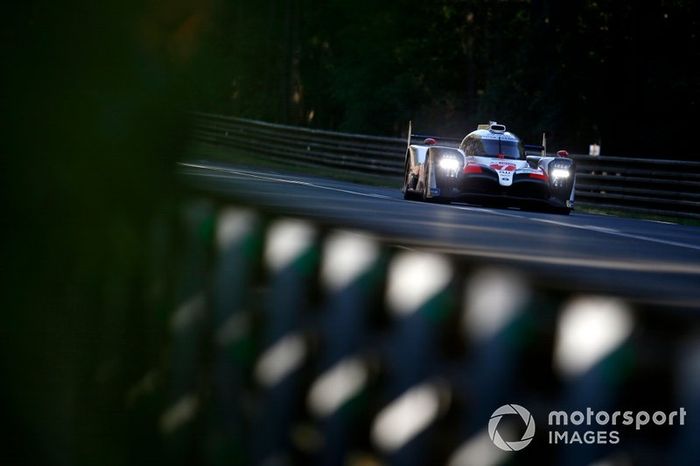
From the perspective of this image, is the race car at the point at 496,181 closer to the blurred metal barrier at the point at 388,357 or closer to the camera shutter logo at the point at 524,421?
the blurred metal barrier at the point at 388,357

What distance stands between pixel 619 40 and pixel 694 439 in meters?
39.6

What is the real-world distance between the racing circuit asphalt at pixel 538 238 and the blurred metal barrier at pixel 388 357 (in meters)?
2.53

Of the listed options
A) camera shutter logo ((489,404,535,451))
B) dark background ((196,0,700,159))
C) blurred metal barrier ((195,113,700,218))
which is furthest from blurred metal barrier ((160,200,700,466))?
dark background ((196,0,700,159))

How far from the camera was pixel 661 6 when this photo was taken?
4119cm

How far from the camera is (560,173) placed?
893 inches

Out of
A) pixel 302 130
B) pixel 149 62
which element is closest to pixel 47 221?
pixel 149 62

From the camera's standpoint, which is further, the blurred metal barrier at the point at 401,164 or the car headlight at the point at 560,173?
the blurred metal barrier at the point at 401,164

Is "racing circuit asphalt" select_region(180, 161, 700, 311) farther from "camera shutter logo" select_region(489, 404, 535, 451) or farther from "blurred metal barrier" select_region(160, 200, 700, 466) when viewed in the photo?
"camera shutter logo" select_region(489, 404, 535, 451)

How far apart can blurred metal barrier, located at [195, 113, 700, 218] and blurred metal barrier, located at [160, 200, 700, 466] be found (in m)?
9.20

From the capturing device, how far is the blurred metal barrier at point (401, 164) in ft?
83.1

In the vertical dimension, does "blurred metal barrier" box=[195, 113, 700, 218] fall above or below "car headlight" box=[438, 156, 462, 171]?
below

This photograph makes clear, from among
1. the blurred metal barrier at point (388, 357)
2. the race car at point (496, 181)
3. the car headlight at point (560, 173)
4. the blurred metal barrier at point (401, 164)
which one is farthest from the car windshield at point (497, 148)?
the blurred metal barrier at point (388, 357)

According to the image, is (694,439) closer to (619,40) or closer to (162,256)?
(162,256)

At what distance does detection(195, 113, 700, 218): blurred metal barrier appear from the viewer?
83.1 feet
